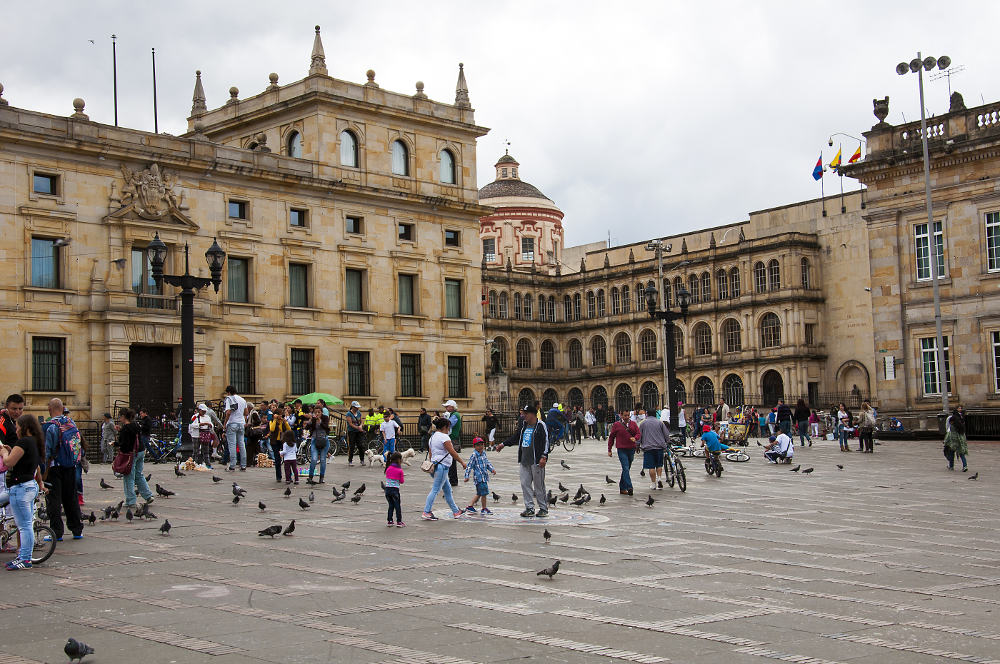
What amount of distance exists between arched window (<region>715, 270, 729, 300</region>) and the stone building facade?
33.7 m

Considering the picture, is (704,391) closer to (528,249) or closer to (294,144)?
(528,249)

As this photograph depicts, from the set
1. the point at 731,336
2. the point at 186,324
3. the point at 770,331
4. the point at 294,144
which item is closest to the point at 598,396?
the point at 731,336

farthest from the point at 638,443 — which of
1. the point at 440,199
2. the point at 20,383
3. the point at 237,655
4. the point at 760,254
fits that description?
the point at 760,254

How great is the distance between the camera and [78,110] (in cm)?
3819

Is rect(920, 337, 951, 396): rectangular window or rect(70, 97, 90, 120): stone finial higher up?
rect(70, 97, 90, 120): stone finial

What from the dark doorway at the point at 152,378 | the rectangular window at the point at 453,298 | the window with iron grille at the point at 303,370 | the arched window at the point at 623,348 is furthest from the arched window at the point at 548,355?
the dark doorway at the point at 152,378

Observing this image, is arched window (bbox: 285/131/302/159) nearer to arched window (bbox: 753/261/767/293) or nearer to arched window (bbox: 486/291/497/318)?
arched window (bbox: 486/291/497/318)

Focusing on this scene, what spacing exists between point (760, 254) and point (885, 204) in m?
36.1

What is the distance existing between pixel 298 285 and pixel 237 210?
3.76m

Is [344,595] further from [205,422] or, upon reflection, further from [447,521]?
[205,422]

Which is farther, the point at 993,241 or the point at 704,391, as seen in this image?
the point at 704,391

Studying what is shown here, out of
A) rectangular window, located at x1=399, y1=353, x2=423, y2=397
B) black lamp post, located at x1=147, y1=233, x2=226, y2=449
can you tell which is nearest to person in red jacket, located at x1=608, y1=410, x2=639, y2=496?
black lamp post, located at x1=147, y1=233, x2=226, y2=449

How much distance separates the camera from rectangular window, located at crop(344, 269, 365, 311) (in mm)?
45066

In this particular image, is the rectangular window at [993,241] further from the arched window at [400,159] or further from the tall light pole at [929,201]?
the arched window at [400,159]
